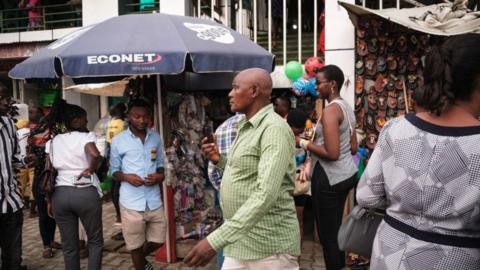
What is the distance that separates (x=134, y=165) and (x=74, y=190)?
23.3 inches

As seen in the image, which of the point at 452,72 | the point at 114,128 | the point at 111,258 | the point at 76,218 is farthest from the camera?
the point at 114,128

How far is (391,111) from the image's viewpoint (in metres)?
6.14

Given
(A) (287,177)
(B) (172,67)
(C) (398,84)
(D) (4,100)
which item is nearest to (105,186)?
(D) (4,100)

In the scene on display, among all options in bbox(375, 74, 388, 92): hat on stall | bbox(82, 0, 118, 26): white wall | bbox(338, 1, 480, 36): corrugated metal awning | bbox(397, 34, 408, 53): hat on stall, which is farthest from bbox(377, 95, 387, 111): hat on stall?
A: bbox(82, 0, 118, 26): white wall

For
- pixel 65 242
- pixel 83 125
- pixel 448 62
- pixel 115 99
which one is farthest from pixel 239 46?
pixel 115 99

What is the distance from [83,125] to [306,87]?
3374 mm

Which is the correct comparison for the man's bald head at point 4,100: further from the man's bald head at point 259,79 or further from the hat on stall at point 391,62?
the hat on stall at point 391,62

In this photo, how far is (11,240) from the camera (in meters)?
4.41

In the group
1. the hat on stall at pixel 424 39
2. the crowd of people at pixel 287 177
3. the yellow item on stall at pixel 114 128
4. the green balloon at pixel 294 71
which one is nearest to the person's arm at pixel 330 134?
the crowd of people at pixel 287 177

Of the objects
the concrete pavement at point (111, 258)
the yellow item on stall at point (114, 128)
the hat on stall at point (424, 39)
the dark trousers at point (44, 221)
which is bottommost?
the concrete pavement at point (111, 258)

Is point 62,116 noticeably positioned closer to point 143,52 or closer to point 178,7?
point 143,52

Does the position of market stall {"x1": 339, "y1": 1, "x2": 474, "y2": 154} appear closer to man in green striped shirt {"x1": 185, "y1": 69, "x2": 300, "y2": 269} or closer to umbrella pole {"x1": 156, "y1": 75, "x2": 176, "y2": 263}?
umbrella pole {"x1": 156, "y1": 75, "x2": 176, "y2": 263}

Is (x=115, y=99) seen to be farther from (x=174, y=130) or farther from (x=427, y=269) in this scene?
(x=427, y=269)

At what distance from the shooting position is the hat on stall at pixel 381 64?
20.3 feet
